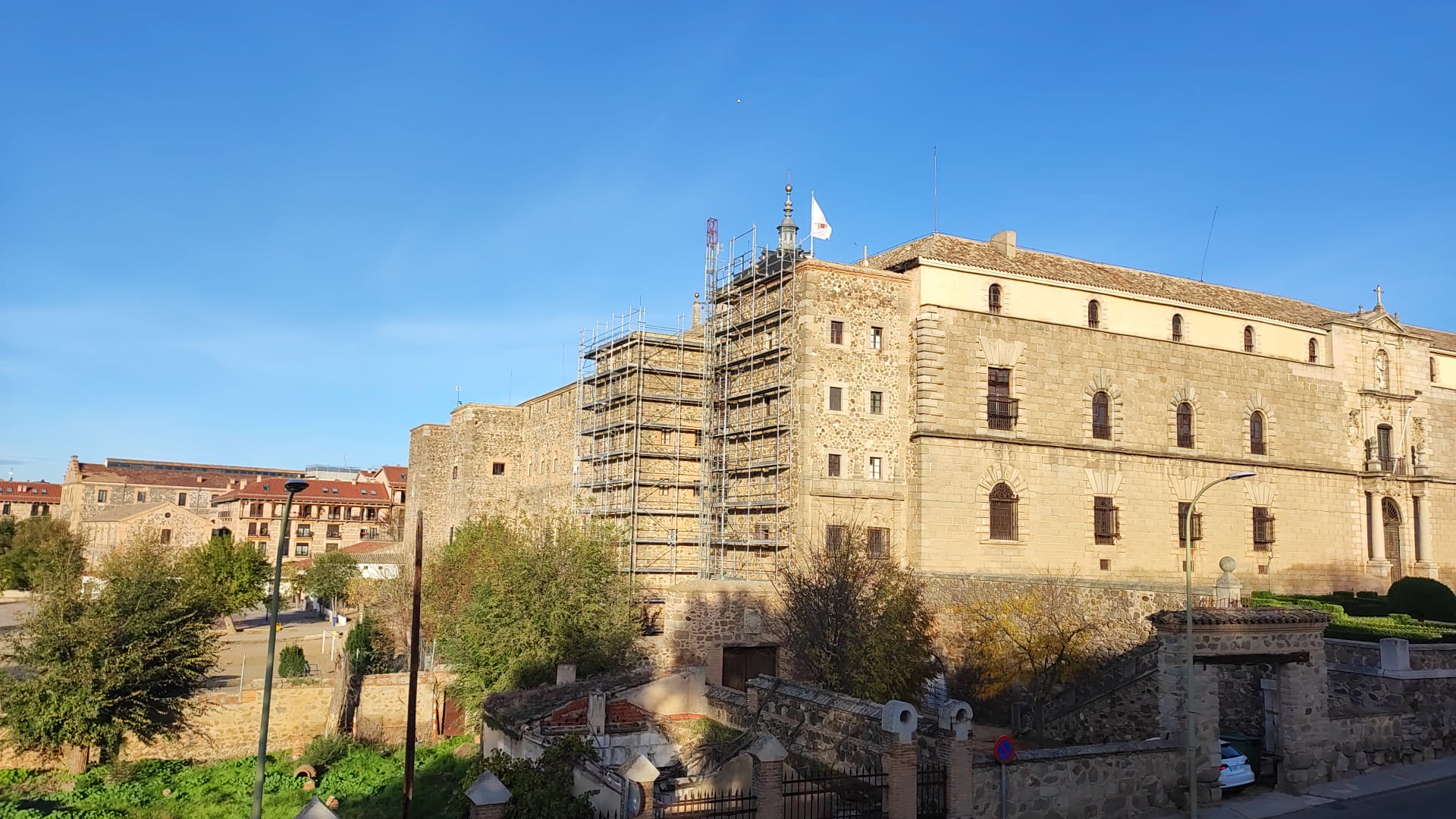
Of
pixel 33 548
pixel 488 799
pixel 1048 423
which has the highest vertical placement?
pixel 1048 423

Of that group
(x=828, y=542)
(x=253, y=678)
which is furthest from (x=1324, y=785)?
(x=253, y=678)

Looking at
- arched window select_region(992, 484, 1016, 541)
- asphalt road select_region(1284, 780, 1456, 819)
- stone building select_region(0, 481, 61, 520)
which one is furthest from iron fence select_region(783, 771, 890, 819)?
stone building select_region(0, 481, 61, 520)

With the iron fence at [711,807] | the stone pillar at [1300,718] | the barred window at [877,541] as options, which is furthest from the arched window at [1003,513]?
the iron fence at [711,807]

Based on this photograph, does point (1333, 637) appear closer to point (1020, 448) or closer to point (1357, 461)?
point (1020, 448)

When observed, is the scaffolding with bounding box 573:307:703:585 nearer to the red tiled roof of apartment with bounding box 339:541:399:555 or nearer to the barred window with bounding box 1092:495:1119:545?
the barred window with bounding box 1092:495:1119:545

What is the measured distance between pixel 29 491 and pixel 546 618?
11433 centimetres

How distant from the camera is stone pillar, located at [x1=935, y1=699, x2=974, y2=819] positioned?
15.2 meters

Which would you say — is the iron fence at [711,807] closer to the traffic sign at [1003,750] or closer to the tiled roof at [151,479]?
the traffic sign at [1003,750]

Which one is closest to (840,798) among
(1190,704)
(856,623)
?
(1190,704)

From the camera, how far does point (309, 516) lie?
8781 centimetres

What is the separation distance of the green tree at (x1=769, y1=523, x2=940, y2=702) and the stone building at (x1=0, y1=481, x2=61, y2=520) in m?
110

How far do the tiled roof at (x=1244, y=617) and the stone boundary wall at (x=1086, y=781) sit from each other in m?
2.08

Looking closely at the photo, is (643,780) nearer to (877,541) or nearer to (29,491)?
(877,541)

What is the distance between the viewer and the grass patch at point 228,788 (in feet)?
75.1
